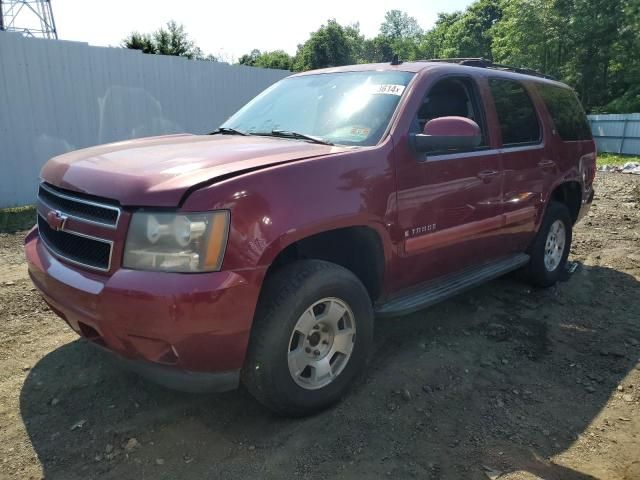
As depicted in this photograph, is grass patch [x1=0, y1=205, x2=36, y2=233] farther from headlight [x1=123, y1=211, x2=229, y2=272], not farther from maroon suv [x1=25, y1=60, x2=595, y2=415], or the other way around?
headlight [x1=123, y1=211, x2=229, y2=272]

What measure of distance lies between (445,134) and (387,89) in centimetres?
56

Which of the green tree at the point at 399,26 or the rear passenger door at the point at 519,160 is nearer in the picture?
the rear passenger door at the point at 519,160

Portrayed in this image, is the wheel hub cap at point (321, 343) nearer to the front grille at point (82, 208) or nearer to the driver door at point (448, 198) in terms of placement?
the driver door at point (448, 198)

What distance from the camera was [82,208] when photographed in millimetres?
2676

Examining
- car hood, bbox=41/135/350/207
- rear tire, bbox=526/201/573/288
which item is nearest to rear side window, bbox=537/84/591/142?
rear tire, bbox=526/201/573/288

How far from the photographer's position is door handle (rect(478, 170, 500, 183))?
3.85 meters

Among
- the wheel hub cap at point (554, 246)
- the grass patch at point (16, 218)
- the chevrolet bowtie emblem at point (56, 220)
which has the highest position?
the chevrolet bowtie emblem at point (56, 220)

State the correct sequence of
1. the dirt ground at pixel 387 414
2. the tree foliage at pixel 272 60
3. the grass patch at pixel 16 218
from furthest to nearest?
the tree foliage at pixel 272 60, the grass patch at pixel 16 218, the dirt ground at pixel 387 414

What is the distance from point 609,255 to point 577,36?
24852mm

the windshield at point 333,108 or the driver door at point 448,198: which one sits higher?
the windshield at point 333,108

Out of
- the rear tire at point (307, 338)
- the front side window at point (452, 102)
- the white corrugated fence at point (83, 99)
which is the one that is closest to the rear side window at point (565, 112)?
the front side window at point (452, 102)

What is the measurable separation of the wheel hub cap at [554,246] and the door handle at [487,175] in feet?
4.63

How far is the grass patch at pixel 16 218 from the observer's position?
718cm

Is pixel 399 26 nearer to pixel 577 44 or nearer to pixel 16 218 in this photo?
pixel 577 44
